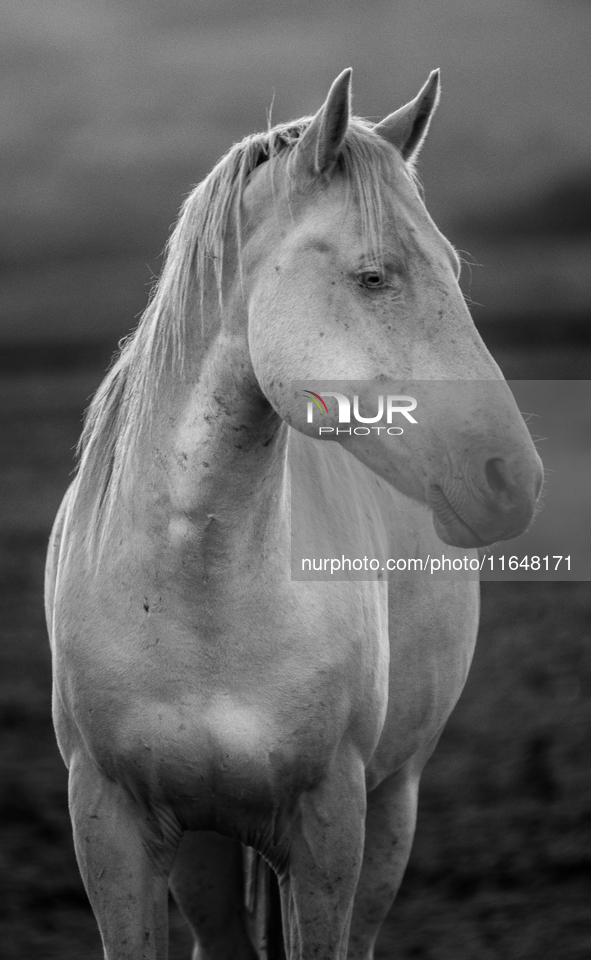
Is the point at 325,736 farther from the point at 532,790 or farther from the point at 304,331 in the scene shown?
the point at 532,790

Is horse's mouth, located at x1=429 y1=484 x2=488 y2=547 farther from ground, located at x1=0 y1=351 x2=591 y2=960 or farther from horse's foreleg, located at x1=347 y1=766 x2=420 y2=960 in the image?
ground, located at x1=0 y1=351 x2=591 y2=960

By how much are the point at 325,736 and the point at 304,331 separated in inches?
29.7

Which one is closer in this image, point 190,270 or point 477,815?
point 190,270

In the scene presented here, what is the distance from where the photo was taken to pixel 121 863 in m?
1.88

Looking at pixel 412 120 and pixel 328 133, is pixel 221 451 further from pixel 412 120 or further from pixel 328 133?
pixel 412 120

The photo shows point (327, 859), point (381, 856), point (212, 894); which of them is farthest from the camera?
point (381, 856)

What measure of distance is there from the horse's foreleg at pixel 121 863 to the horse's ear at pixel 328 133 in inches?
46.7

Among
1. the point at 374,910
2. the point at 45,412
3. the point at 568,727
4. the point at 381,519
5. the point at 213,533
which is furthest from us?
the point at 45,412

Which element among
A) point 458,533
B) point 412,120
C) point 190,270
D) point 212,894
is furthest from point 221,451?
point 212,894

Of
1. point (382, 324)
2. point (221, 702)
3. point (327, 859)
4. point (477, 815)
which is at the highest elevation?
point (382, 324)

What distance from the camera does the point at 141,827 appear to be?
6.28 ft

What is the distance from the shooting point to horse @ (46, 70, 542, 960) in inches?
63.1

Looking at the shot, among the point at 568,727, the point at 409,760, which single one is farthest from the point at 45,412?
the point at 409,760

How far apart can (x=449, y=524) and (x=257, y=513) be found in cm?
39
